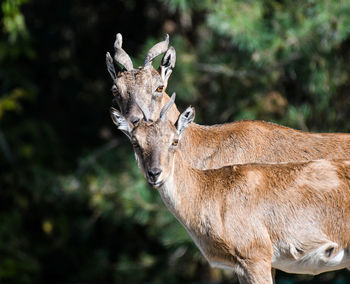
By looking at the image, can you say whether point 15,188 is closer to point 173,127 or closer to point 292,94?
point 292,94

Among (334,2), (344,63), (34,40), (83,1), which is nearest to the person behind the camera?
(334,2)

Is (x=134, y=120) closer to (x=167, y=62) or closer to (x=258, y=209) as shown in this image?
(x=167, y=62)

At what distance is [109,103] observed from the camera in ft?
64.0

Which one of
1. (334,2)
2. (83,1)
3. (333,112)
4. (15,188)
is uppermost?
(83,1)

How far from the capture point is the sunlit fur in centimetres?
686

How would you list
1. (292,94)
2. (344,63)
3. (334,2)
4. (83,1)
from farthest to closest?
(83,1)
(292,94)
(344,63)
(334,2)

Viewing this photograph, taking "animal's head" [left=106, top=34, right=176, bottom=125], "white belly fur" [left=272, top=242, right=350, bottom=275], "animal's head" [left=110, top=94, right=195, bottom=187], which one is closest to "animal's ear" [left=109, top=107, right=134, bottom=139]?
"animal's head" [left=110, top=94, right=195, bottom=187]

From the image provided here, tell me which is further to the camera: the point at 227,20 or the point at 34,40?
the point at 34,40

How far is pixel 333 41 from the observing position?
1425 centimetres

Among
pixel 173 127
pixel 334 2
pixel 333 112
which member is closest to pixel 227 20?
pixel 334 2

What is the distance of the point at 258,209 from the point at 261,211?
0.03 meters

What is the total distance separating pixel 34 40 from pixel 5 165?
3483 mm

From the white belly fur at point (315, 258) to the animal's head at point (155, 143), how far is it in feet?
4.58

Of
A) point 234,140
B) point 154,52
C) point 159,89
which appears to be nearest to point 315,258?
point 234,140
